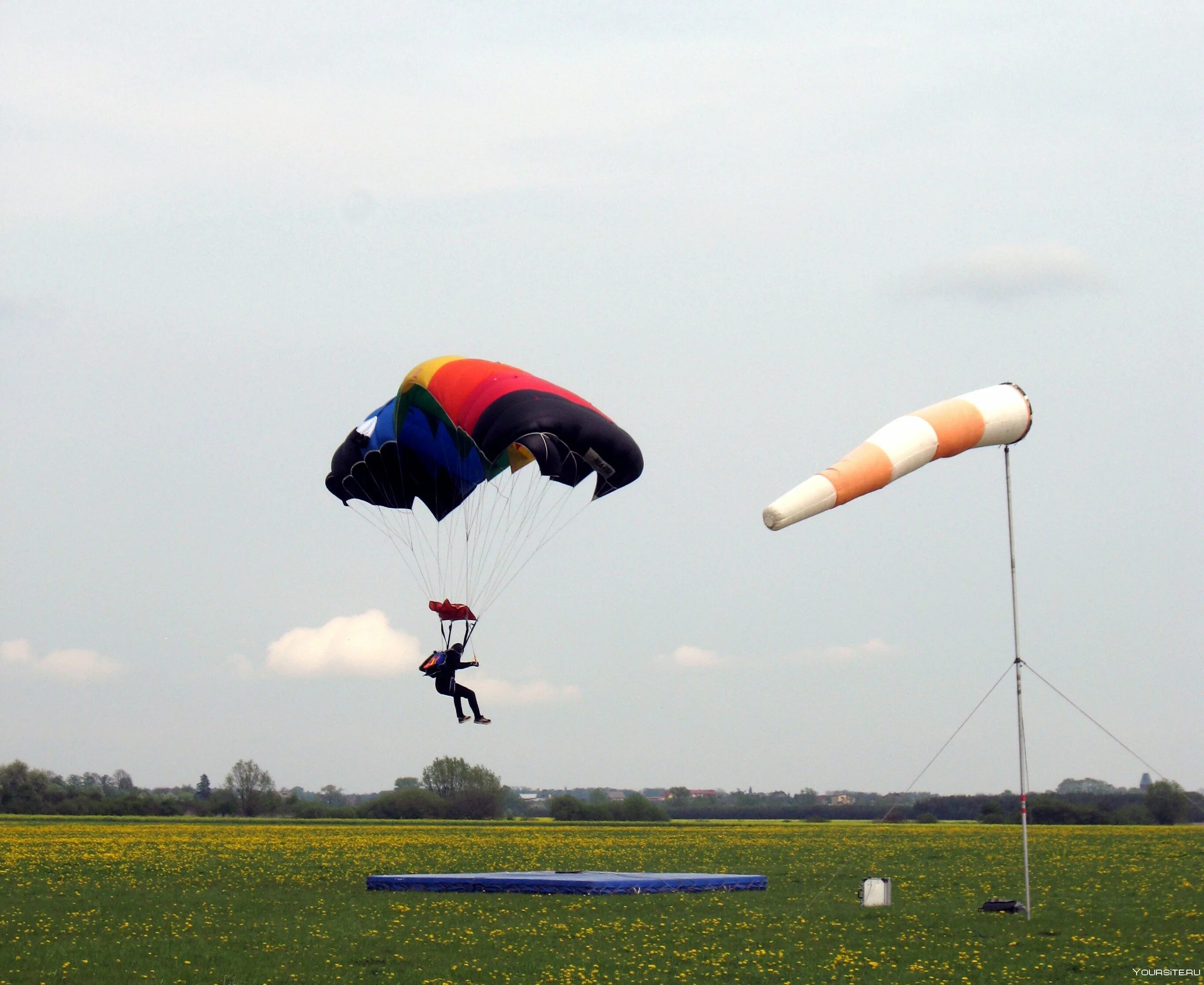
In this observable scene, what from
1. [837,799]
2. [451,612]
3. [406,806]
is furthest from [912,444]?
[837,799]

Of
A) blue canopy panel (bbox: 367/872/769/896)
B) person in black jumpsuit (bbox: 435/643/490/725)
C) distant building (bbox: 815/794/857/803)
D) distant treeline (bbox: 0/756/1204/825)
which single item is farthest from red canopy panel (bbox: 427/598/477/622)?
distant building (bbox: 815/794/857/803)

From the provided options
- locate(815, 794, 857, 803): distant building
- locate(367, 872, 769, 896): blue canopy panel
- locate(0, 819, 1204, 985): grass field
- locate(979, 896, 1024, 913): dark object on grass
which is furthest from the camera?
locate(815, 794, 857, 803): distant building

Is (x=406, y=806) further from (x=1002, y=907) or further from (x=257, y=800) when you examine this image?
(x=1002, y=907)

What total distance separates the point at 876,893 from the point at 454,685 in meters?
8.70

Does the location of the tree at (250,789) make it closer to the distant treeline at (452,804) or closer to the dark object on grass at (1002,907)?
the distant treeline at (452,804)

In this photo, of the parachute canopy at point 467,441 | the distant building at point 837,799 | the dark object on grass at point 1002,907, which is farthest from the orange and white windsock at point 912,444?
the distant building at point 837,799

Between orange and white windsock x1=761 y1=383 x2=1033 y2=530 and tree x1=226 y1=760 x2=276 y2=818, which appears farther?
tree x1=226 y1=760 x2=276 y2=818

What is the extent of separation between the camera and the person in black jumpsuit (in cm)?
2300

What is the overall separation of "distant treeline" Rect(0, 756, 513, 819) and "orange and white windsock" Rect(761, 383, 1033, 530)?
72.4 metres

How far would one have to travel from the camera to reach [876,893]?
80.0 feet

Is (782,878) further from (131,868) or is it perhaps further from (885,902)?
(131,868)

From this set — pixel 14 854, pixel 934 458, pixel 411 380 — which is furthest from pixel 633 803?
pixel 934 458

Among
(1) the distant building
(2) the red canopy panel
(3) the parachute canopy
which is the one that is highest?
(3) the parachute canopy

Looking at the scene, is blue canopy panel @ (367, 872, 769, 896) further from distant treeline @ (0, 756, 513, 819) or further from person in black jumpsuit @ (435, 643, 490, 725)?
distant treeline @ (0, 756, 513, 819)
